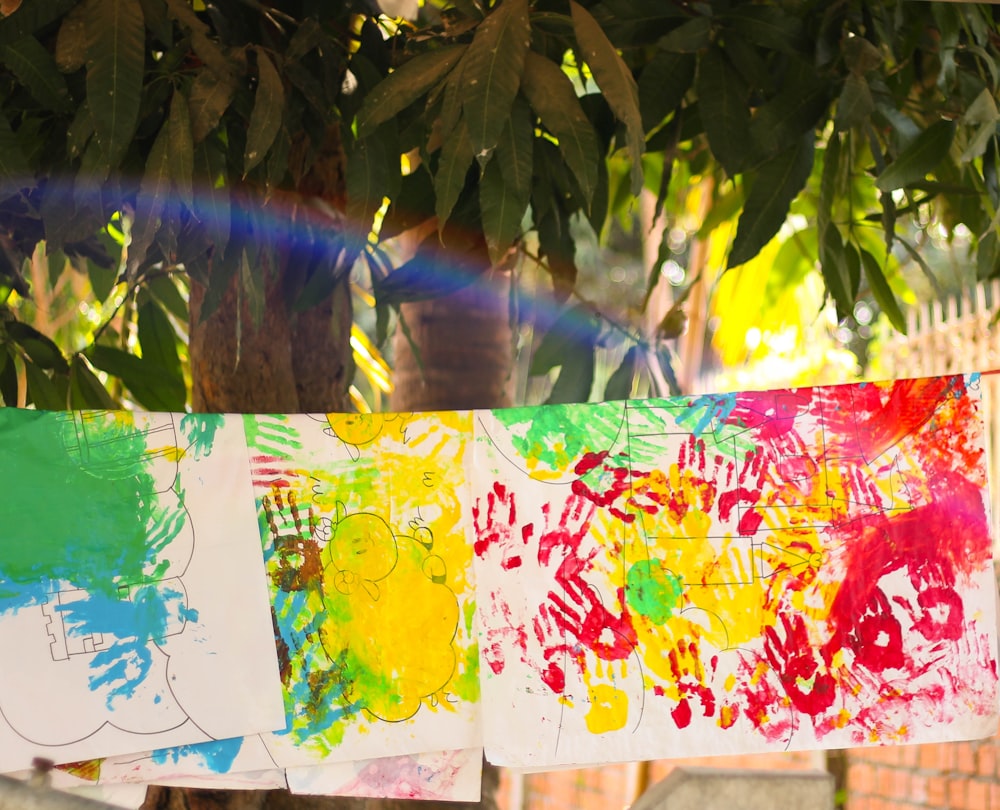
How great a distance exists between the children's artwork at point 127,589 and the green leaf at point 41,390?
0.26m

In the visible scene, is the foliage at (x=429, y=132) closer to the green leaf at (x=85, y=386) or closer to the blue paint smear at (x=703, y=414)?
the green leaf at (x=85, y=386)

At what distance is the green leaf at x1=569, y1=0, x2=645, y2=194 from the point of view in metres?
1.11

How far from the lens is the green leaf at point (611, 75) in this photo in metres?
1.11

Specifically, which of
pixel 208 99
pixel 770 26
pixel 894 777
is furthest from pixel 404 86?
pixel 894 777

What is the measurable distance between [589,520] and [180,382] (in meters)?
0.75

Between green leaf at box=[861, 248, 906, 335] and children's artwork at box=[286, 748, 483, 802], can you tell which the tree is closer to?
green leaf at box=[861, 248, 906, 335]

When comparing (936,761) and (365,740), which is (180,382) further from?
(936,761)

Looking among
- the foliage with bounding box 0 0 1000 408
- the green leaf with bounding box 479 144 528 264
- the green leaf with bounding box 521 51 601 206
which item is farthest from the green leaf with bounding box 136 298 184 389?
the green leaf with bounding box 521 51 601 206

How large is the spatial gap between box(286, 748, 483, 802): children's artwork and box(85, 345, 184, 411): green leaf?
645mm

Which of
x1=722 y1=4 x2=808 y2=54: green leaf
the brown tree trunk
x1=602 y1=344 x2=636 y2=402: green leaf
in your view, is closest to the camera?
x1=722 y1=4 x2=808 y2=54: green leaf

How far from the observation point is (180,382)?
169 cm

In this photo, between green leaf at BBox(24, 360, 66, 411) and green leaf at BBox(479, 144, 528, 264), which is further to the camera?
green leaf at BBox(24, 360, 66, 411)

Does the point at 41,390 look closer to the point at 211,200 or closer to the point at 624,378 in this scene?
the point at 211,200

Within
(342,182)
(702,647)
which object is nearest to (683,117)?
(342,182)
